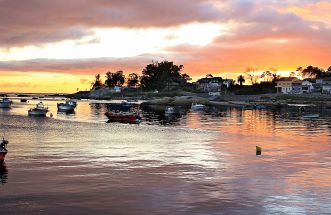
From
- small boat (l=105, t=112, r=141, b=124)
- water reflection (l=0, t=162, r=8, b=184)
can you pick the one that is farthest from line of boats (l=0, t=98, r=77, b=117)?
water reflection (l=0, t=162, r=8, b=184)

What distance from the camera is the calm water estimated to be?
80.1 feet

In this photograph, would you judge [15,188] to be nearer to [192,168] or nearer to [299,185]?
[192,168]

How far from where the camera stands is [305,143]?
53938 mm

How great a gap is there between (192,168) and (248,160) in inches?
286

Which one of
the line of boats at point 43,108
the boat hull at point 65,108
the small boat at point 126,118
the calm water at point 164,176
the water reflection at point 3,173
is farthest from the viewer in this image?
the boat hull at point 65,108

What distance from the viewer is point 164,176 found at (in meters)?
32.4

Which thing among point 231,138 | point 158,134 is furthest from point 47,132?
point 231,138

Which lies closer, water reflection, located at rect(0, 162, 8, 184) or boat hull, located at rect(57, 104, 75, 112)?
water reflection, located at rect(0, 162, 8, 184)

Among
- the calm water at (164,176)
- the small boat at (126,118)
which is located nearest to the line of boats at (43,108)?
the small boat at (126,118)

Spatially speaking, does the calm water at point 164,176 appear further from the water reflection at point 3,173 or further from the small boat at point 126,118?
the small boat at point 126,118

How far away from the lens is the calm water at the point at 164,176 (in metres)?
24.4

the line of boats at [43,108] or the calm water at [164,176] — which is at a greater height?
the line of boats at [43,108]

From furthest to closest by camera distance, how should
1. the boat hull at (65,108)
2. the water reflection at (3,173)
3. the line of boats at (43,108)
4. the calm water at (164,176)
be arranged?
the boat hull at (65,108) < the line of boats at (43,108) < the water reflection at (3,173) < the calm water at (164,176)

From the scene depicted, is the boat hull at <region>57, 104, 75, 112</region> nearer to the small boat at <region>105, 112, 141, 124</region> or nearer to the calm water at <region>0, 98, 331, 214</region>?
the small boat at <region>105, 112, 141, 124</region>
